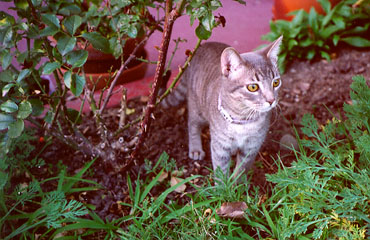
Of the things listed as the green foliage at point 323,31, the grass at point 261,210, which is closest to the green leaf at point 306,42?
the green foliage at point 323,31

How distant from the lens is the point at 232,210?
2.01 meters

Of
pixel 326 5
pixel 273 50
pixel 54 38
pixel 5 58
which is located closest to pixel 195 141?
pixel 273 50

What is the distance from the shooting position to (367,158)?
6.51ft

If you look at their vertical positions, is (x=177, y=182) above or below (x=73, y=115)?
below

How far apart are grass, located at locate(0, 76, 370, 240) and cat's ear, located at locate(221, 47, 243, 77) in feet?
1.91

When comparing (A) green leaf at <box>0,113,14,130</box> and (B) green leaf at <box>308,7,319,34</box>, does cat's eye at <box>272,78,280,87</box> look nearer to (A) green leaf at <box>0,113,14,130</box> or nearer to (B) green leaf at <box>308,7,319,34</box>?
(A) green leaf at <box>0,113,14,130</box>

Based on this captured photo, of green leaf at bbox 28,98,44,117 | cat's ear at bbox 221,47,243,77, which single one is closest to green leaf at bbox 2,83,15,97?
green leaf at bbox 28,98,44,117

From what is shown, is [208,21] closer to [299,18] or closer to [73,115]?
[73,115]

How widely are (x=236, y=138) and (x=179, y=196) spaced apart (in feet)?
1.68

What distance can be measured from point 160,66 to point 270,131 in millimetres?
1188

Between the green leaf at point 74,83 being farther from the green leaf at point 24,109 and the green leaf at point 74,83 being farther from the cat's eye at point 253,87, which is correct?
the cat's eye at point 253,87

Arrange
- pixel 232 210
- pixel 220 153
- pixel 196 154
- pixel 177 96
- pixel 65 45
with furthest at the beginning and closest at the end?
pixel 177 96, pixel 196 154, pixel 220 153, pixel 232 210, pixel 65 45

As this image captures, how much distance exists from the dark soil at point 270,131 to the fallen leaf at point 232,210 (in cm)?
28

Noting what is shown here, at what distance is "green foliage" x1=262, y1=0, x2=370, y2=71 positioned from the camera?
11.9ft
